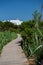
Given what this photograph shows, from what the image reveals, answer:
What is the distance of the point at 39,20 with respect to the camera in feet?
28.8

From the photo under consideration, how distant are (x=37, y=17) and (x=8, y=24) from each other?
50164mm

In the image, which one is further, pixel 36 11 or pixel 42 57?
pixel 36 11

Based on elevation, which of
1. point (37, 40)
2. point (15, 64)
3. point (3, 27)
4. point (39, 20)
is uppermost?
point (3, 27)

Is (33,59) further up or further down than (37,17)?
further down

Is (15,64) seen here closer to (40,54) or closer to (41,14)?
(40,54)

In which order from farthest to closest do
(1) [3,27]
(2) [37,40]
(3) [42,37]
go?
(1) [3,27], (2) [37,40], (3) [42,37]

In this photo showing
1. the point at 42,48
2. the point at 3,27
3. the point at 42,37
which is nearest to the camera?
the point at 42,48

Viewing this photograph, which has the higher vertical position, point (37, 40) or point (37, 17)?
point (37, 17)

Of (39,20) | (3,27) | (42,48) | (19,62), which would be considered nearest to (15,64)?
(19,62)

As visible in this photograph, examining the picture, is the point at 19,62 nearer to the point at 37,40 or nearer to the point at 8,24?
the point at 37,40

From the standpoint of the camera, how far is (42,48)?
827cm

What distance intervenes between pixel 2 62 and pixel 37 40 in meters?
1.51

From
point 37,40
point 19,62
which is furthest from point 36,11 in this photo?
point 19,62

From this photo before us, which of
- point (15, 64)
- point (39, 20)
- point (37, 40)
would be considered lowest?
point (15, 64)
